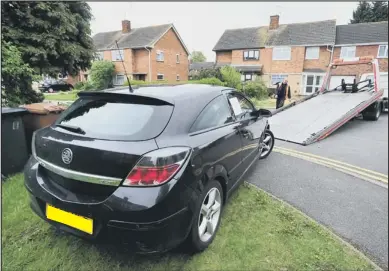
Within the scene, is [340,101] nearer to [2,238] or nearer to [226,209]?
[226,209]

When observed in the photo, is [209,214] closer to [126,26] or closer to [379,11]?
[126,26]

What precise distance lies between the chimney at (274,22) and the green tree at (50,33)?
24595mm

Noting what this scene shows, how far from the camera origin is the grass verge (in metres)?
2.30

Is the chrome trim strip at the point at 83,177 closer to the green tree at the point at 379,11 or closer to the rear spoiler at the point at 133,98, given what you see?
the rear spoiler at the point at 133,98

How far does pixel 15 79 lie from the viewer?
21.3ft

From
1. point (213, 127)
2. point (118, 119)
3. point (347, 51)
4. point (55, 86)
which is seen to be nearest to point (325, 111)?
point (213, 127)

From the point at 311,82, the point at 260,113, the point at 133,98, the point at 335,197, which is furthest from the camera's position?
the point at 311,82

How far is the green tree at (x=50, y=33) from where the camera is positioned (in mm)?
7160

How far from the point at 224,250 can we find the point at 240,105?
1972 mm

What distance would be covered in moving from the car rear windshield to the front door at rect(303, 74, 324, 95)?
89.1 ft

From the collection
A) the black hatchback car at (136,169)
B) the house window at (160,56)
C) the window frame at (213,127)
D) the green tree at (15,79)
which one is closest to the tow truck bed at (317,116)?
the window frame at (213,127)

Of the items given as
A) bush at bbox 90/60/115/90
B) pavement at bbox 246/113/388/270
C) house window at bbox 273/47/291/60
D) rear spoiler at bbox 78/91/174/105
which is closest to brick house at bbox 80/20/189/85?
bush at bbox 90/60/115/90

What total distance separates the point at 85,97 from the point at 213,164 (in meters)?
1.49

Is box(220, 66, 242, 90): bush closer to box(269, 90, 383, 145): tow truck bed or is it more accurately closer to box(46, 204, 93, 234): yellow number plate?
box(269, 90, 383, 145): tow truck bed
